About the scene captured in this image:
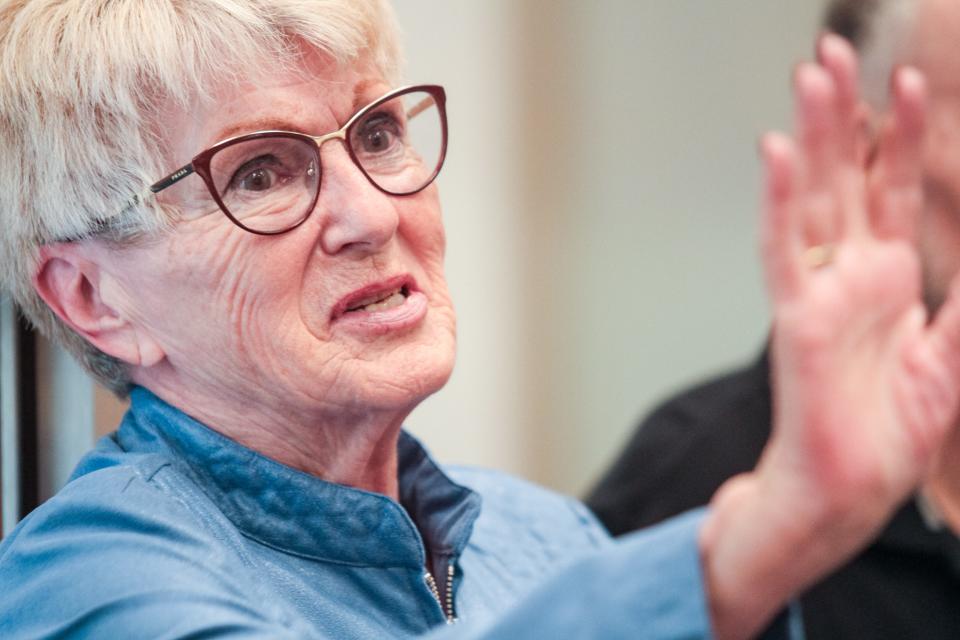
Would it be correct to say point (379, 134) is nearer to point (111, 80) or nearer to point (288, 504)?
point (111, 80)

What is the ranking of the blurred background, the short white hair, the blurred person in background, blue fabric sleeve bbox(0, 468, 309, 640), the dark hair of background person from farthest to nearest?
the blurred background
the dark hair of background person
the blurred person in background
the short white hair
blue fabric sleeve bbox(0, 468, 309, 640)

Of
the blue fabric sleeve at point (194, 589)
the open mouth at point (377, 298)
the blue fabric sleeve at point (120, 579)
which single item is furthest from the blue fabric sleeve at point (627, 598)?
the open mouth at point (377, 298)

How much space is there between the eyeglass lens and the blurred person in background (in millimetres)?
551

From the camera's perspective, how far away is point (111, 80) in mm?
1256

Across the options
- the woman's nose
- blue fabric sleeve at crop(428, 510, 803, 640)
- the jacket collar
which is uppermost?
the woman's nose

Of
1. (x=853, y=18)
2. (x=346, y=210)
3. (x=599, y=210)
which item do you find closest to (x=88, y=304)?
(x=346, y=210)

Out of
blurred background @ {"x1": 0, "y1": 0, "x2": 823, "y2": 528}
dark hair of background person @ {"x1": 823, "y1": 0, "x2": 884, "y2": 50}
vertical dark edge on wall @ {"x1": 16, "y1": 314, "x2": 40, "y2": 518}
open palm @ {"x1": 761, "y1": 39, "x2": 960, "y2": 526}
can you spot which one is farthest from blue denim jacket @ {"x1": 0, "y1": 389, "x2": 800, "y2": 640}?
blurred background @ {"x1": 0, "y1": 0, "x2": 823, "y2": 528}

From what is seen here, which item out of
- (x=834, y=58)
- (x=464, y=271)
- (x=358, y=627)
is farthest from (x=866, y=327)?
(x=464, y=271)

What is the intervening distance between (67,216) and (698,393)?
0.91m

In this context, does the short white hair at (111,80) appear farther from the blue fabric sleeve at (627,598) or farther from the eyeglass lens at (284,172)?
the blue fabric sleeve at (627,598)

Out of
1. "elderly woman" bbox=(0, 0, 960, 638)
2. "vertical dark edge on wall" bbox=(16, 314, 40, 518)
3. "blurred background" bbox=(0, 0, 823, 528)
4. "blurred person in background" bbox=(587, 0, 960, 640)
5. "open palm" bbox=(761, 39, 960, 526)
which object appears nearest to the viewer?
"open palm" bbox=(761, 39, 960, 526)

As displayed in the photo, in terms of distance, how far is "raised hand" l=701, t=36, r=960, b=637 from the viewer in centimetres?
82

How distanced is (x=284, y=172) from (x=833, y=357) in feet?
Result: 2.33

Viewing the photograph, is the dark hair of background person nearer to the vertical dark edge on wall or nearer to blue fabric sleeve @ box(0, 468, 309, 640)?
blue fabric sleeve @ box(0, 468, 309, 640)
